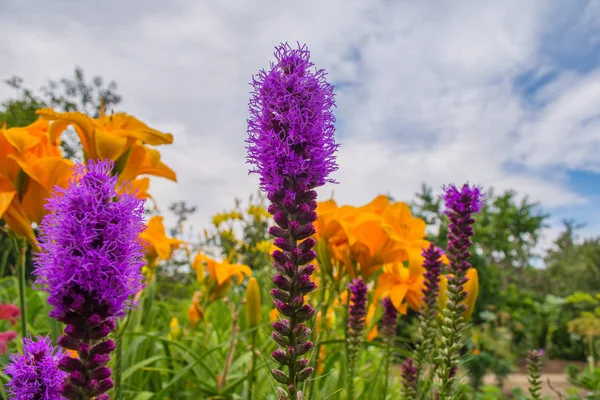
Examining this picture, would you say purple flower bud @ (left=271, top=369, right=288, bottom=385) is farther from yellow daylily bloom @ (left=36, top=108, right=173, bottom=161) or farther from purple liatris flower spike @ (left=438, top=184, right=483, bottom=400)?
yellow daylily bloom @ (left=36, top=108, right=173, bottom=161)

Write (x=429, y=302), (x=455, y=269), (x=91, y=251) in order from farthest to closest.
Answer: (x=429, y=302) < (x=455, y=269) < (x=91, y=251)

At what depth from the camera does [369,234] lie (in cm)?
259

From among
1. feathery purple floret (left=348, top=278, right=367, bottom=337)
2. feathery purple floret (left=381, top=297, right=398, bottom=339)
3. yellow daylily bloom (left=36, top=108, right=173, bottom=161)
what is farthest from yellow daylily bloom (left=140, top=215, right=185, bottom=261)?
feathery purple floret (left=381, top=297, right=398, bottom=339)

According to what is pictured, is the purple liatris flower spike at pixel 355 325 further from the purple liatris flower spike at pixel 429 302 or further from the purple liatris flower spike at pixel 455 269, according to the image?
the purple liatris flower spike at pixel 455 269

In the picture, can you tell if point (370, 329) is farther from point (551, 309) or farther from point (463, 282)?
point (551, 309)

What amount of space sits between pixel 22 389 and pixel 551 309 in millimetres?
14603

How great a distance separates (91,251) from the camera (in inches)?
39.1

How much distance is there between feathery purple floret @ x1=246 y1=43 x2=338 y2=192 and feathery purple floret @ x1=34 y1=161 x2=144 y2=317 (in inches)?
17.6

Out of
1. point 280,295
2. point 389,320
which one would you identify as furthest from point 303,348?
point 389,320

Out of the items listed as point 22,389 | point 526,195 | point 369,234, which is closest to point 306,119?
point 22,389

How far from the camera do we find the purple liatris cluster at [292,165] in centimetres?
136

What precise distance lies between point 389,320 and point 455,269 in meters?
0.77

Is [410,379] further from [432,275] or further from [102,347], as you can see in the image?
[102,347]

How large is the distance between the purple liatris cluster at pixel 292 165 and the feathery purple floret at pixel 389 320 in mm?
1364
